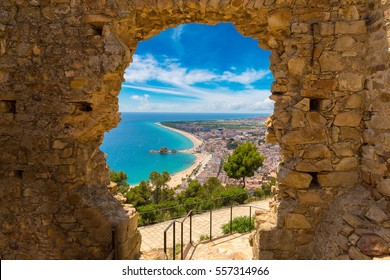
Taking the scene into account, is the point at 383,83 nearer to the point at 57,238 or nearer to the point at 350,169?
the point at 350,169

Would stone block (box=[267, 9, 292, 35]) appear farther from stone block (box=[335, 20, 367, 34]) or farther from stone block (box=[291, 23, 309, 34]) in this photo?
stone block (box=[335, 20, 367, 34])

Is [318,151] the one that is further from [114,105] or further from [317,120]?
[114,105]

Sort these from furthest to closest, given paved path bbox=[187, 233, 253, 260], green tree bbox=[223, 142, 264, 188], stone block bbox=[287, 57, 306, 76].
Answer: green tree bbox=[223, 142, 264, 188], paved path bbox=[187, 233, 253, 260], stone block bbox=[287, 57, 306, 76]

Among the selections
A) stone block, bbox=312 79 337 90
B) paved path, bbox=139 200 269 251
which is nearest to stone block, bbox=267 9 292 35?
stone block, bbox=312 79 337 90

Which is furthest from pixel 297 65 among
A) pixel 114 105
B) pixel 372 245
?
pixel 114 105

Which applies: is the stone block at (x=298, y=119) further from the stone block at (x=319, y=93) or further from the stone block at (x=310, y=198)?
the stone block at (x=310, y=198)

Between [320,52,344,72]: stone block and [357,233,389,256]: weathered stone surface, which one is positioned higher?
[320,52,344,72]: stone block

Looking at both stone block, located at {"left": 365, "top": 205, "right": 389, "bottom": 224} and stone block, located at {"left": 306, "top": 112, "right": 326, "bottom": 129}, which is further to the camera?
stone block, located at {"left": 306, "top": 112, "right": 326, "bottom": 129}

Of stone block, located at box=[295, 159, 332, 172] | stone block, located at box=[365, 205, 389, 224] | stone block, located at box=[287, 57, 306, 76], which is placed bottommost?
stone block, located at box=[365, 205, 389, 224]
